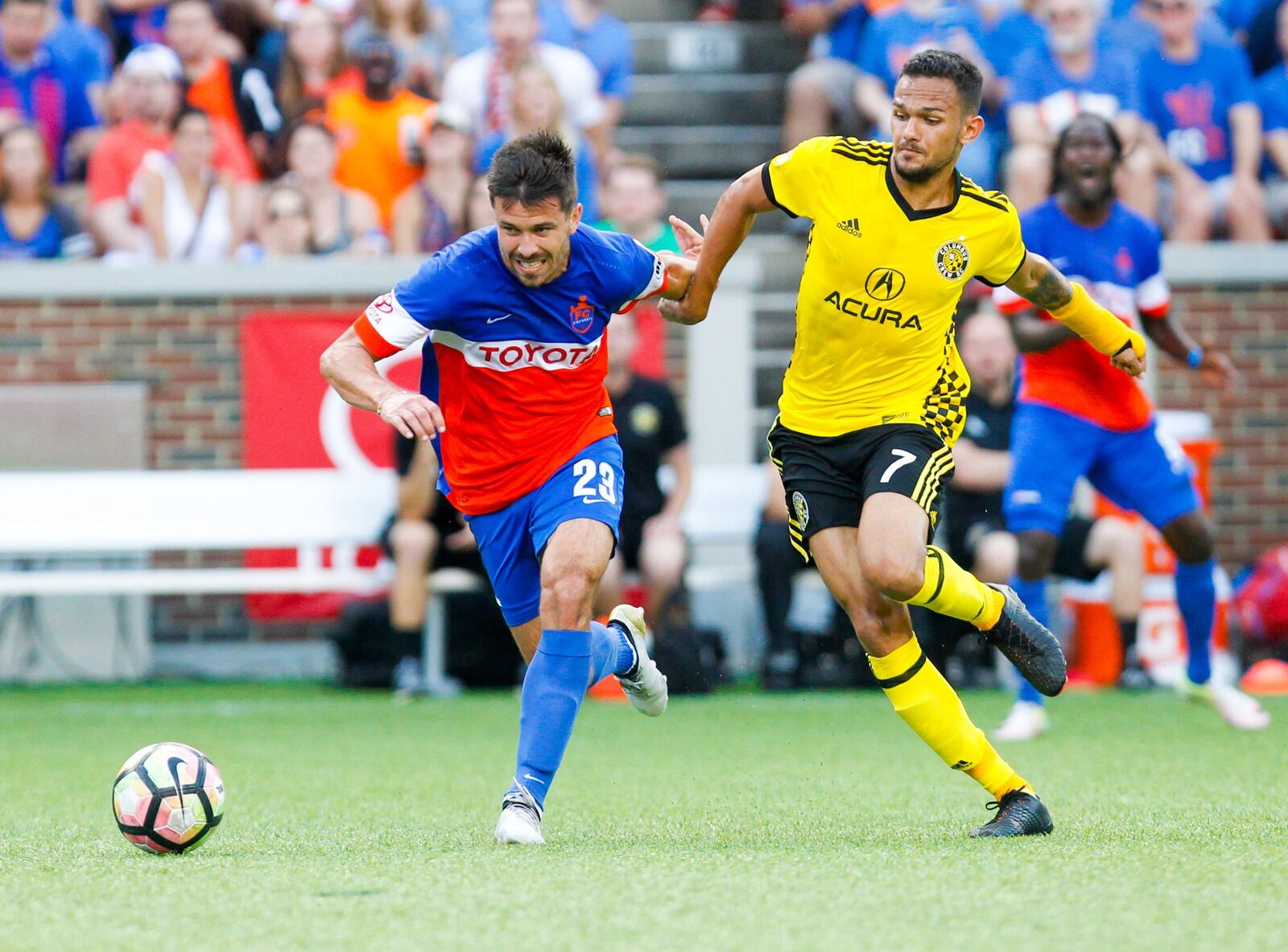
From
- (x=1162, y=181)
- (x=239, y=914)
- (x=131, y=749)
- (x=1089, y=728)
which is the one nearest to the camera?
(x=239, y=914)

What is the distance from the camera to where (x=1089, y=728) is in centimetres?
871

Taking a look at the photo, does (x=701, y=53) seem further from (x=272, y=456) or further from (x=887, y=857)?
(x=887, y=857)

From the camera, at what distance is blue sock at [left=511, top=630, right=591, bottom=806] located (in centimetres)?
535

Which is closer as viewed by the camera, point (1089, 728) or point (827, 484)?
point (827, 484)

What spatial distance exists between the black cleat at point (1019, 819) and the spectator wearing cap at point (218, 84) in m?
8.87

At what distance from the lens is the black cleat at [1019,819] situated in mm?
5289

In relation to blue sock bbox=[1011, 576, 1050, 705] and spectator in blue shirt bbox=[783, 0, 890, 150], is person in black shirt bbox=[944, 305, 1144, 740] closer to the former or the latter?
blue sock bbox=[1011, 576, 1050, 705]

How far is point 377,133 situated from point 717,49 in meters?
3.38

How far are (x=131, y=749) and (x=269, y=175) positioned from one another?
18.1ft

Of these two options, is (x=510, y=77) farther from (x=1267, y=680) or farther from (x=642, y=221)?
(x=1267, y=680)

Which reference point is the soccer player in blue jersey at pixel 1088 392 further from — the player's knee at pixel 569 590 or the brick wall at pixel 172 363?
the brick wall at pixel 172 363

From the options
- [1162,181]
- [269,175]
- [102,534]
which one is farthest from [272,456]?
[1162,181]

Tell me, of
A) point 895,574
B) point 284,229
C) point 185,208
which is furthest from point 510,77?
point 895,574

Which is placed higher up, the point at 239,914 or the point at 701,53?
the point at 701,53
